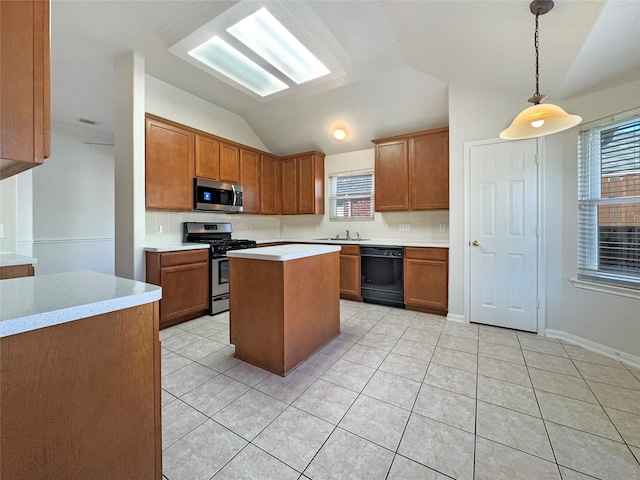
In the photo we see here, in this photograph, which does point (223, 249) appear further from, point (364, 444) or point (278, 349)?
point (364, 444)

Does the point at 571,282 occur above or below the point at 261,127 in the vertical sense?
below

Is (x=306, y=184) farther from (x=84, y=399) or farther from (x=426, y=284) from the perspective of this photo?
(x=84, y=399)

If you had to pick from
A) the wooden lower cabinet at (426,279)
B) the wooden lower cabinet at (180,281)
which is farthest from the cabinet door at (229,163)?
the wooden lower cabinet at (426,279)

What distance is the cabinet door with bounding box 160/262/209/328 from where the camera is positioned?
3031 mm

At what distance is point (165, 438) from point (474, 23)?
140 inches

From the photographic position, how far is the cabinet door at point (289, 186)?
5.11 metres

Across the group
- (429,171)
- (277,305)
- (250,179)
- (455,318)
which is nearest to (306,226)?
(250,179)

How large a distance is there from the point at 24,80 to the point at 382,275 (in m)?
3.74

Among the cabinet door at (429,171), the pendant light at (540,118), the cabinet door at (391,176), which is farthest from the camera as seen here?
the cabinet door at (391,176)

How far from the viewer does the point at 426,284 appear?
11.7ft

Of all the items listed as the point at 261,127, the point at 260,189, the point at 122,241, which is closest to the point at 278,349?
the point at 122,241

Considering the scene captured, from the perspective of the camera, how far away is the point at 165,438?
1485mm

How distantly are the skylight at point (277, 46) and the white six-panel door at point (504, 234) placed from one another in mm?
2125

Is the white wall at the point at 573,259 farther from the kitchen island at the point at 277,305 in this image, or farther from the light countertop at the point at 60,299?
the light countertop at the point at 60,299
